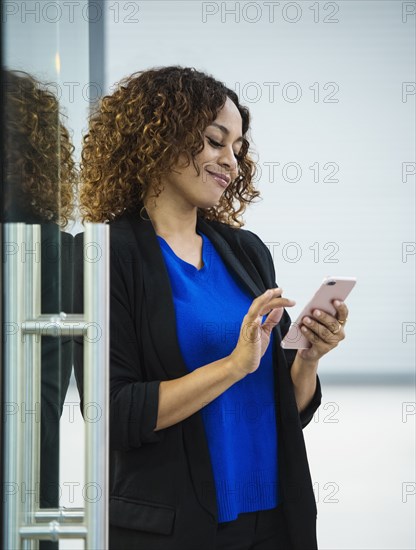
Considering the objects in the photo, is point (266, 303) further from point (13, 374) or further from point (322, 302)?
point (13, 374)

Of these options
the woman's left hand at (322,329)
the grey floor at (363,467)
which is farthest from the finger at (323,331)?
the grey floor at (363,467)

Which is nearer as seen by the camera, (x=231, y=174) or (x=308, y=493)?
(x=308, y=493)

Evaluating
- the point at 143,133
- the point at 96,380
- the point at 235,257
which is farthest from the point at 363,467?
the point at 96,380

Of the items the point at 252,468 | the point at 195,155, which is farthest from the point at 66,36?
the point at 252,468

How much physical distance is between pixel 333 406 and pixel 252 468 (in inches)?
149

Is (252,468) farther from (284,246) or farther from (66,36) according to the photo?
(284,246)

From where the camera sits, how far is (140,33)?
427 centimetres

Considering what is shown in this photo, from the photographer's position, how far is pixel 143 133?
1.20 metres

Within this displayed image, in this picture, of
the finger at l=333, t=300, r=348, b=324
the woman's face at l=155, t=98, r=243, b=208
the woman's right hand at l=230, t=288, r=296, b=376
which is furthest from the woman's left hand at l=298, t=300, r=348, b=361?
the woman's face at l=155, t=98, r=243, b=208

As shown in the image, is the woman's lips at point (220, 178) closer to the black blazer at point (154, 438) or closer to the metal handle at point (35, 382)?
the black blazer at point (154, 438)

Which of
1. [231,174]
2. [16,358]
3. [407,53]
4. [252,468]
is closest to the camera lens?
[16,358]

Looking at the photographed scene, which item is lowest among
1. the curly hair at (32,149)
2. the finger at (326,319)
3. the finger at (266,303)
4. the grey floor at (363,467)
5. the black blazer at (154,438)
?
the grey floor at (363,467)

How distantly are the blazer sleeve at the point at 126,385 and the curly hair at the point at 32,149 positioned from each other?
246mm

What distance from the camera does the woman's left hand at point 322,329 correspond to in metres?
1.13
